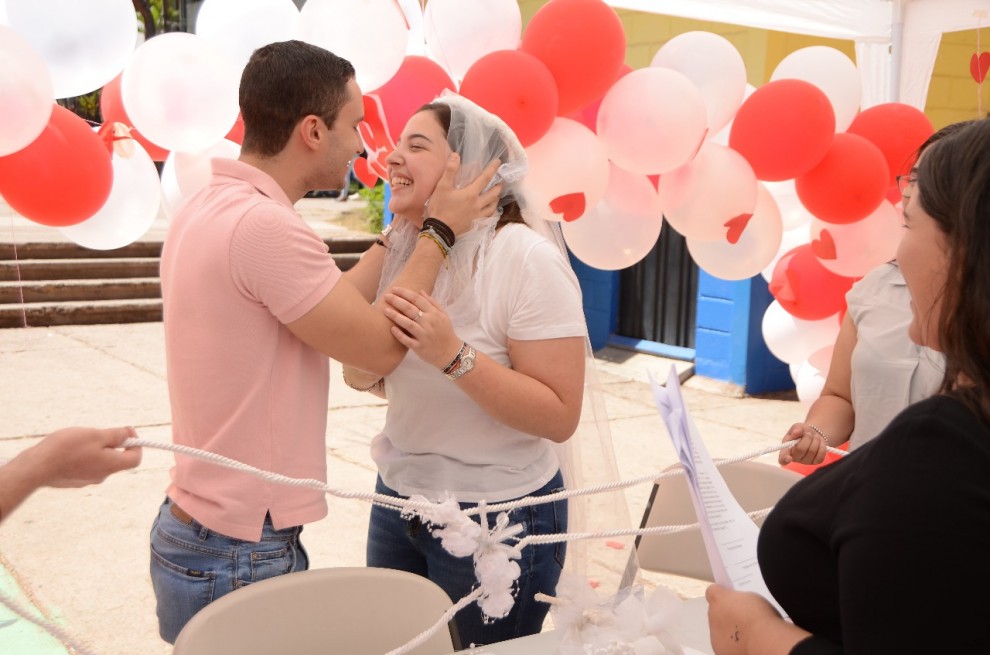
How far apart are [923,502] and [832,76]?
2.78 meters

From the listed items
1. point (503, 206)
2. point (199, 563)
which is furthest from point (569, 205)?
point (199, 563)

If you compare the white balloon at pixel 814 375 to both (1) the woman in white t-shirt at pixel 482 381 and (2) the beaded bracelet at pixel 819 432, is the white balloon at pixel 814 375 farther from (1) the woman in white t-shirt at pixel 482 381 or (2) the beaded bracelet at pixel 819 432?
(1) the woman in white t-shirt at pixel 482 381

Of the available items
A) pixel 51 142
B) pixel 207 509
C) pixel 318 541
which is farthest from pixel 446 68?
pixel 318 541

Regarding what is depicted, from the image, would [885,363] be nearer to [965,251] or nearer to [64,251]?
[965,251]

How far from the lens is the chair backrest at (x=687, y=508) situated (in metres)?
2.35

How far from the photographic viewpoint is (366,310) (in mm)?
1641

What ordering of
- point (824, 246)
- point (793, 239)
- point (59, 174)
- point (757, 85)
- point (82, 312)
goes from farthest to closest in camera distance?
point (82, 312) < point (757, 85) < point (793, 239) < point (824, 246) < point (59, 174)

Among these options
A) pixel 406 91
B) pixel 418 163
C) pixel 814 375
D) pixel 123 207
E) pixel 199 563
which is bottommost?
pixel 814 375

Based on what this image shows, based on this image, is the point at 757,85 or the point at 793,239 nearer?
the point at 793,239

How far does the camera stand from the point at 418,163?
1.95m

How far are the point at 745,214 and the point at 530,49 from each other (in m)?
0.87

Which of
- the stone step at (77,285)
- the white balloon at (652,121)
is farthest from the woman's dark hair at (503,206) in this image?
the stone step at (77,285)

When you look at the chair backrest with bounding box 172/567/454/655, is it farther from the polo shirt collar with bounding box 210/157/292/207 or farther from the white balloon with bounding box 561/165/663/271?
the white balloon with bounding box 561/165/663/271

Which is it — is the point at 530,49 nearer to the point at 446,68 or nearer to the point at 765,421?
the point at 446,68
